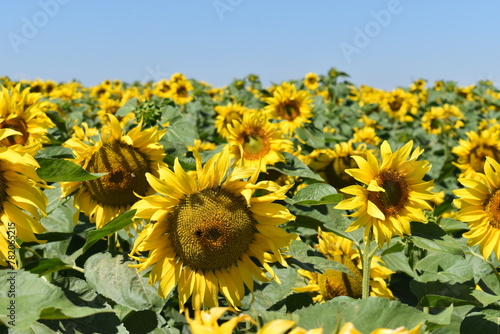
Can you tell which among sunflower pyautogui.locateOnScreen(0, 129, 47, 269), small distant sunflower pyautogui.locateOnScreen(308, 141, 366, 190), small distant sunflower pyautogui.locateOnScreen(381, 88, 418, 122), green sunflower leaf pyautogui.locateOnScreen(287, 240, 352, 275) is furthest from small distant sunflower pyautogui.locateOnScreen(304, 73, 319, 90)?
sunflower pyautogui.locateOnScreen(0, 129, 47, 269)

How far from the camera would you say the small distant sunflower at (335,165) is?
169 inches

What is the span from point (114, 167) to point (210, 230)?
0.71 meters

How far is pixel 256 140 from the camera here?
3930mm

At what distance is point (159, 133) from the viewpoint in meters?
2.43

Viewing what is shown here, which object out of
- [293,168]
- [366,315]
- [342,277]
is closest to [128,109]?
[293,168]

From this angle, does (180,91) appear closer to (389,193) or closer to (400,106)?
(400,106)

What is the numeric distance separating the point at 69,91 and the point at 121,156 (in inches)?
290

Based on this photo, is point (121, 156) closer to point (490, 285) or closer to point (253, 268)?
point (253, 268)

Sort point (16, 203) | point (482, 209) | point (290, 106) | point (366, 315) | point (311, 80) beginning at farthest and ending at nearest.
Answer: point (311, 80), point (290, 106), point (482, 209), point (16, 203), point (366, 315)

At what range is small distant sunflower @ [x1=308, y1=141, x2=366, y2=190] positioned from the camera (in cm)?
430

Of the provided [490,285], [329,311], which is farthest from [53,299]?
[490,285]

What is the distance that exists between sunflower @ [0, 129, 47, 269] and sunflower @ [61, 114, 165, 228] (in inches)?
25.3

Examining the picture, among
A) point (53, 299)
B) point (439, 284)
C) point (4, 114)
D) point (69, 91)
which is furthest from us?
point (69, 91)

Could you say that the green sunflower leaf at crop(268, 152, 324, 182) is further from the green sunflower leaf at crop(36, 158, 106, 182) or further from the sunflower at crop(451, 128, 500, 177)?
the sunflower at crop(451, 128, 500, 177)
